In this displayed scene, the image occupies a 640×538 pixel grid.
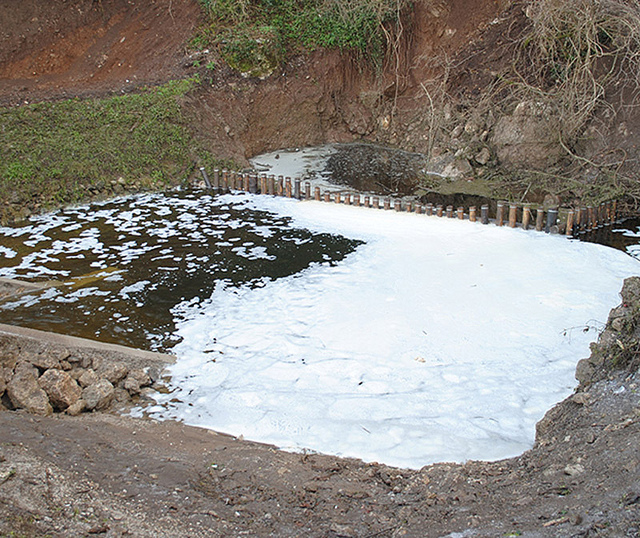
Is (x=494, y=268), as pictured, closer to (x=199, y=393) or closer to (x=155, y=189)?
(x=199, y=393)

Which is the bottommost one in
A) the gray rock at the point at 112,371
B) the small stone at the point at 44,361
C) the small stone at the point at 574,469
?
the gray rock at the point at 112,371

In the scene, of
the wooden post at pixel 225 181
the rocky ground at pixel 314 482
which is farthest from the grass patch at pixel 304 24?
the rocky ground at pixel 314 482

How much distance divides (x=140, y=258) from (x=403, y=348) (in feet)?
14.0

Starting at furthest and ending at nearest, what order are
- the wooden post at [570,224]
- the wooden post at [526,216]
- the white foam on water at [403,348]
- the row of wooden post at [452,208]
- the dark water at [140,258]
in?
the wooden post at [526,216] → the row of wooden post at [452,208] → the wooden post at [570,224] → the dark water at [140,258] → the white foam on water at [403,348]

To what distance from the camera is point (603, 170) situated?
10.6 meters

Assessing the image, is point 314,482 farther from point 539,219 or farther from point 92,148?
point 92,148

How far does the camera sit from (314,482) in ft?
11.7

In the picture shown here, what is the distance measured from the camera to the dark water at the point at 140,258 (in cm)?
634

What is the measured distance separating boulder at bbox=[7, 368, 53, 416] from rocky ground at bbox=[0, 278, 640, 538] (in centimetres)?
4

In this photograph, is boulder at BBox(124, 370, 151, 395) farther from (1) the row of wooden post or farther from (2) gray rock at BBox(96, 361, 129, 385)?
(1) the row of wooden post

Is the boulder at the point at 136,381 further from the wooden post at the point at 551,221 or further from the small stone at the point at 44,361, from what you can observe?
the wooden post at the point at 551,221

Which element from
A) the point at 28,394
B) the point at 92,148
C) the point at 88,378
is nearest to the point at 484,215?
the point at 88,378

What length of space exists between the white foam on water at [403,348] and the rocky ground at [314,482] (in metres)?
0.36

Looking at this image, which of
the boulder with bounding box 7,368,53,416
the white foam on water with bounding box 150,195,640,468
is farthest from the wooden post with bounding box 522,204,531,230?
the boulder with bounding box 7,368,53,416
